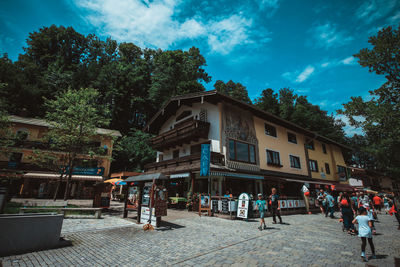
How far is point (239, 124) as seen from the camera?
61.1 ft

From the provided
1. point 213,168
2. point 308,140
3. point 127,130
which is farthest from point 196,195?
point 127,130

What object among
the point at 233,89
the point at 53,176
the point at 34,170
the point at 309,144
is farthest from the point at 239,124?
the point at 233,89

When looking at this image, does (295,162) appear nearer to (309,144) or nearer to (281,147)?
(281,147)

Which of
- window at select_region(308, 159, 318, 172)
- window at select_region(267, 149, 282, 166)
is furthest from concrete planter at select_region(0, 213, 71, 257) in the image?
window at select_region(308, 159, 318, 172)

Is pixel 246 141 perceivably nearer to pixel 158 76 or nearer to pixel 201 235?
pixel 201 235

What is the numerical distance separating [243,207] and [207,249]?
6.28 m

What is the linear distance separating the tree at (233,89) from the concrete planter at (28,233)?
41.6 m

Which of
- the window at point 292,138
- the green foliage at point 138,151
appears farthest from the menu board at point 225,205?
the green foliage at point 138,151

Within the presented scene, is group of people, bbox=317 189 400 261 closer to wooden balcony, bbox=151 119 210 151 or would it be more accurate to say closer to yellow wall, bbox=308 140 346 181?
yellow wall, bbox=308 140 346 181

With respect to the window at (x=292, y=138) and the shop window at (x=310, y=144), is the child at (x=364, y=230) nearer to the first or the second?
the window at (x=292, y=138)

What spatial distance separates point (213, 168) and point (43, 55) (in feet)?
153

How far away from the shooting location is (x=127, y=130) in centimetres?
4200

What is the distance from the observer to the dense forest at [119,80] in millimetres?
33562

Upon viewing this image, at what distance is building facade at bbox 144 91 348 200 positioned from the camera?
1672cm
